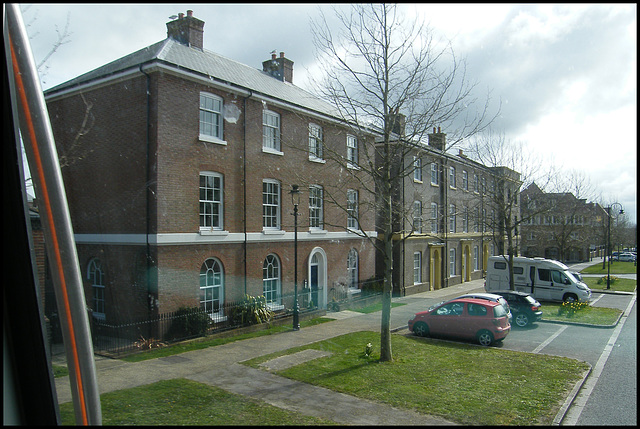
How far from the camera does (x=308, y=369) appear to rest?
880 centimetres

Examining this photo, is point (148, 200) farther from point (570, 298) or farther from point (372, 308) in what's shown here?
point (372, 308)

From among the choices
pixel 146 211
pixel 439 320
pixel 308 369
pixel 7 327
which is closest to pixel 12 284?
pixel 7 327

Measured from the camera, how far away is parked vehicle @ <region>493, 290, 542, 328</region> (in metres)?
12.2

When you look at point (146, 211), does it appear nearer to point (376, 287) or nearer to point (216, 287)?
point (216, 287)

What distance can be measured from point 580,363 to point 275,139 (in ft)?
34.8

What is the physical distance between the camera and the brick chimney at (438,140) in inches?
388

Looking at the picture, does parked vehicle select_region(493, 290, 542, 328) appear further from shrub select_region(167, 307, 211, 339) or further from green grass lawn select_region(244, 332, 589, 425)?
shrub select_region(167, 307, 211, 339)

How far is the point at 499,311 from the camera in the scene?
39.7 ft

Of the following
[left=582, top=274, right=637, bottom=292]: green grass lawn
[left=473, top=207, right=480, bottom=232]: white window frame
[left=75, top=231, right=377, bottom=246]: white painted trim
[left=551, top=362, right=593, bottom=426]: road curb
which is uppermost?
[left=473, top=207, right=480, bottom=232]: white window frame

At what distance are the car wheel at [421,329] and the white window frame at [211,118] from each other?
7.71 meters

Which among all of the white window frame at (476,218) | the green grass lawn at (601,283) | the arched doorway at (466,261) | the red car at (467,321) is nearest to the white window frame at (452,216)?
the arched doorway at (466,261)

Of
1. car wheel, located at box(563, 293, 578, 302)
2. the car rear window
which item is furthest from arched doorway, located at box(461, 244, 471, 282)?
car wheel, located at box(563, 293, 578, 302)

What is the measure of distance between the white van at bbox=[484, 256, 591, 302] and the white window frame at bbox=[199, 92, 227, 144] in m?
7.90

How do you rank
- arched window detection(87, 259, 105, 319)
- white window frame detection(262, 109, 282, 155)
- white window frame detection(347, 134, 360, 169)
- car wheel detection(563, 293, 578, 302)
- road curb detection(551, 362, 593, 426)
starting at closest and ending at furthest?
road curb detection(551, 362, 593, 426), arched window detection(87, 259, 105, 319), car wheel detection(563, 293, 578, 302), white window frame detection(347, 134, 360, 169), white window frame detection(262, 109, 282, 155)
